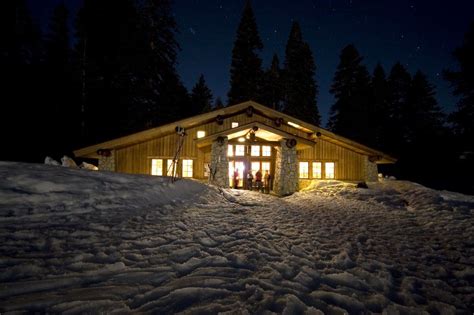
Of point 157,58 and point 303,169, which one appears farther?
point 157,58

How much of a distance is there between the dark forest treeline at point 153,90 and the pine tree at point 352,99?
6.1 inches

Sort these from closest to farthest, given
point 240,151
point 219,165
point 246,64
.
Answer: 1. point 219,165
2. point 240,151
3. point 246,64

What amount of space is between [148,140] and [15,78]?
13.3 meters

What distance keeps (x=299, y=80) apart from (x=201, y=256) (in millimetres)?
35081

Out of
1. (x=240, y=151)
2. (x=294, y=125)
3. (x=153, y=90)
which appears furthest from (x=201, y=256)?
(x=153, y=90)

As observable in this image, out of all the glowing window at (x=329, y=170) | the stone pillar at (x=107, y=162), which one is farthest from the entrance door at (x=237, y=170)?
the stone pillar at (x=107, y=162)

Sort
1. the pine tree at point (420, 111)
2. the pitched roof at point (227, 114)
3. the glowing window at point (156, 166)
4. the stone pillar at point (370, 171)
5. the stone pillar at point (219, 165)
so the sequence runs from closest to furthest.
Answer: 1. the stone pillar at point (219, 165)
2. the pitched roof at point (227, 114)
3. the glowing window at point (156, 166)
4. the stone pillar at point (370, 171)
5. the pine tree at point (420, 111)

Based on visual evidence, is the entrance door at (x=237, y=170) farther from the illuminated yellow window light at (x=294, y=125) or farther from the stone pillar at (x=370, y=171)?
the stone pillar at (x=370, y=171)

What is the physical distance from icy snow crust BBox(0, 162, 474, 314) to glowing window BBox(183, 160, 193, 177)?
8.61m

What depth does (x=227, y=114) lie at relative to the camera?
1752cm

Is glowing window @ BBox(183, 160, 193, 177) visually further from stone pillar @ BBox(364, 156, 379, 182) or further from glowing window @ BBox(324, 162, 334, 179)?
stone pillar @ BBox(364, 156, 379, 182)

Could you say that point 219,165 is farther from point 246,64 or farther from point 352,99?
point 352,99

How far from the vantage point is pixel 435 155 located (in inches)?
1067

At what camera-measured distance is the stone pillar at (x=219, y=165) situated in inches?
536
